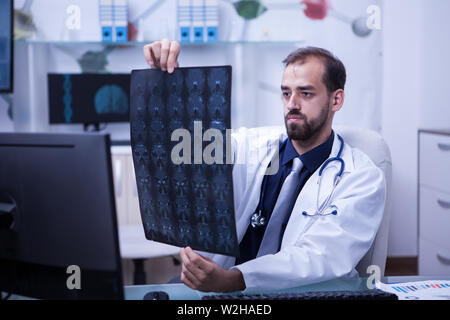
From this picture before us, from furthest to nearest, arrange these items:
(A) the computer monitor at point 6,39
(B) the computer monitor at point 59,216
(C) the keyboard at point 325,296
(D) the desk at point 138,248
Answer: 1. (A) the computer monitor at point 6,39
2. (D) the desk at point 138,248
3. (C) the keyboard at point 325,296
4. (B) the computer monitor at point 59,216

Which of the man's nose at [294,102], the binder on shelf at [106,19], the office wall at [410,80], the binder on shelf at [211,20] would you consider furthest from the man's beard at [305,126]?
the binder on shelf at [106,19]

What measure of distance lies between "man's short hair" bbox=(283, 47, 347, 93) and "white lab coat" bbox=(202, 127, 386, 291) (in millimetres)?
130

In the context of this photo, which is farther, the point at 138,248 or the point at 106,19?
the point at 106,19

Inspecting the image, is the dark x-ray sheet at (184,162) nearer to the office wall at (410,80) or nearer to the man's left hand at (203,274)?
the man's left hand at (203,274)

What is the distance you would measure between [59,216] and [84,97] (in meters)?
1.82

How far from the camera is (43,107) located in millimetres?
2328

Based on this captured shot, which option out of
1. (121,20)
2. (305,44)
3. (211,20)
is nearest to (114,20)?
(121,20)

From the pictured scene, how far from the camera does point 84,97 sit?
227 cm

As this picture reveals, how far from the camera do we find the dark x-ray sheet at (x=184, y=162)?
2.16 feet

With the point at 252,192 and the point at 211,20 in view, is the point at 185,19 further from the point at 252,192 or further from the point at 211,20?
the point at 252,192

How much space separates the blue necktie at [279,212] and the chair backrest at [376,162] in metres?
0.17

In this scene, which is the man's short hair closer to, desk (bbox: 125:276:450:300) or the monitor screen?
desk (bbox: 125:276:450:300)

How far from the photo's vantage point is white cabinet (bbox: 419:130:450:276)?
6.13 feet
